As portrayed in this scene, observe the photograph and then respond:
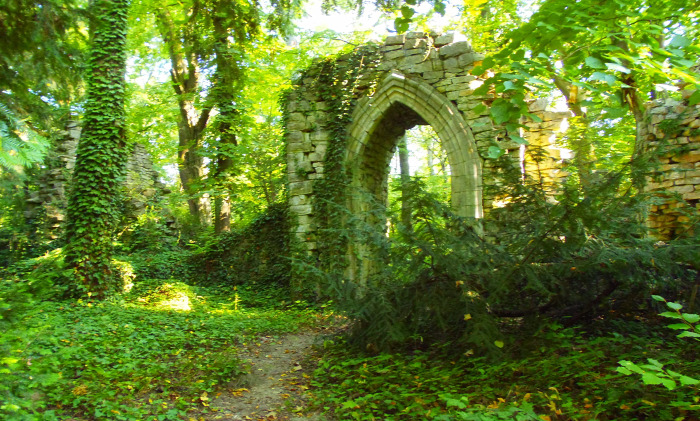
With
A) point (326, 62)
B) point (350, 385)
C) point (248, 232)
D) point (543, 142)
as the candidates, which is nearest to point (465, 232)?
point (350, 385)

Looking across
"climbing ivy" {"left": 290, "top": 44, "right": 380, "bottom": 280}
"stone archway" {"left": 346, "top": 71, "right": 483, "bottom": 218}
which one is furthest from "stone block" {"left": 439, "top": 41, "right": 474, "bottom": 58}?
"climbing ivy" {"left": 290, "top": 44, "right": 380, "bottom": 280}

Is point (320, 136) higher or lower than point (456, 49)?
lower

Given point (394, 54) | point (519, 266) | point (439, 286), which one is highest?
point (394, 54)

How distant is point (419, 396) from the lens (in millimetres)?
3150

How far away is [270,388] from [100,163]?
4.81 meters

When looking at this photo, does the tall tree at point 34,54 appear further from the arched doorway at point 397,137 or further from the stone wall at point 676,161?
the stone wall at point 676,161

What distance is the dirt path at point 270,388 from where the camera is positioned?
3396mm

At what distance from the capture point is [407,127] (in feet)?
28.4

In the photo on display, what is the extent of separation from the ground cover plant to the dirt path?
151mm

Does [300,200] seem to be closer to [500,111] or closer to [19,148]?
[500,111]

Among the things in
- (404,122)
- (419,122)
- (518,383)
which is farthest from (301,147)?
(518,383)

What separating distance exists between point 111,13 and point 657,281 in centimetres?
793

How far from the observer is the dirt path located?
3.40m

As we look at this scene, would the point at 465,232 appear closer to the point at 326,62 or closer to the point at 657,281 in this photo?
the point at 657,281
